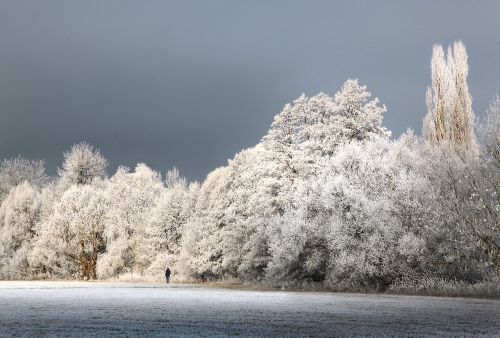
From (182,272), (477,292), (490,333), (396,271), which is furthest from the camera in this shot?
(182,272)

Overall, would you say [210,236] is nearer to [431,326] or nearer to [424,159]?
[424,159]

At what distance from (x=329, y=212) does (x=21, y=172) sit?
257 ft

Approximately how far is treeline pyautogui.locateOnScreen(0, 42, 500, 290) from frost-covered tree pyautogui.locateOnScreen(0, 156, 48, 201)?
75.3 ft

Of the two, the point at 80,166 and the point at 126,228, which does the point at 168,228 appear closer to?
the point at 126,228

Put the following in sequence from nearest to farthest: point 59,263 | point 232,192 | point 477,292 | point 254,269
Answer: point 477,292 < point 254,269 < point 232,192 < point 59,263

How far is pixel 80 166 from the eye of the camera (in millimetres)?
104625

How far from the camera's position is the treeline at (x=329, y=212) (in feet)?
137

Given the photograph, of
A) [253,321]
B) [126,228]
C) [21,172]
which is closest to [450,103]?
[253,321]

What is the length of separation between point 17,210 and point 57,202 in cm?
1003

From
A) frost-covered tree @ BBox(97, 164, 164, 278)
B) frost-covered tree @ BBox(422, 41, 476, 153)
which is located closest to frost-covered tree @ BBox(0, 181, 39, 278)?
frost-covered tree @ BBox(97, 164, 164, 278)

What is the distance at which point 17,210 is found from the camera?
329ft

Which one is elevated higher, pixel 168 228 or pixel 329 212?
pixel 168 228

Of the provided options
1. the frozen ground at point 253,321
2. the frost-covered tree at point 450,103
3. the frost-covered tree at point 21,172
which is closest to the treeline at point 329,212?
the frost-covered tree at point 450,103

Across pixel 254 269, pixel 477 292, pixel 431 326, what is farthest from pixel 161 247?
pixel 431 326
